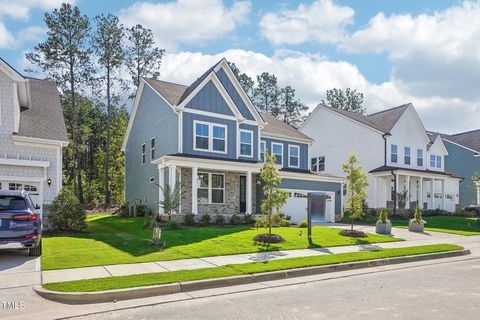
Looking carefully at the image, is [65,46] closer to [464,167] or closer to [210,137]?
[210,137]

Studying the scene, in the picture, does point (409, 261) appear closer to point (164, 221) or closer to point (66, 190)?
point (164, 221)

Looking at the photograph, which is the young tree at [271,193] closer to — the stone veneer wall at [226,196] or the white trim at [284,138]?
the stone veneer wall at [226,196]

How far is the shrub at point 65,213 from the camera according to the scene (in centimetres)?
1695

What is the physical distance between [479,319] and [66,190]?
631 inches

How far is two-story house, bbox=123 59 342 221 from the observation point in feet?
74.7

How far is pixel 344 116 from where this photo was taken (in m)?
36.9

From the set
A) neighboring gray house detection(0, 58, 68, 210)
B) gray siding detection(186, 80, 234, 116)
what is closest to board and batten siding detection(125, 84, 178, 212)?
gray siding detection(186, 80, 234, 116)

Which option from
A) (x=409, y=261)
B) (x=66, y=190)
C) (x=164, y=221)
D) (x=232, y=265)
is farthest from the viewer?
(x=164, y=221)

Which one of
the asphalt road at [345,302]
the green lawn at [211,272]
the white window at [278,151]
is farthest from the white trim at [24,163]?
the white window at [278,151]

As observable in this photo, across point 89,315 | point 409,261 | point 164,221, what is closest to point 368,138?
point 164,221

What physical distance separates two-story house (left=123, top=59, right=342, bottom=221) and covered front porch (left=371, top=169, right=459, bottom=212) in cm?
636

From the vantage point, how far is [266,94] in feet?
195

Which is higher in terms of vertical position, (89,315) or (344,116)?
(344,116)

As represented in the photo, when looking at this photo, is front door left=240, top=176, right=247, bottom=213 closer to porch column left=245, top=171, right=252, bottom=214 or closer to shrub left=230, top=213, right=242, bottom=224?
porch column left=245, top=171, right=252, bottom=214
